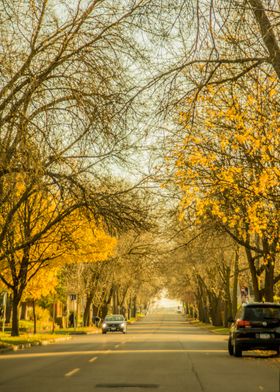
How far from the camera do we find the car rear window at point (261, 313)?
882 inches

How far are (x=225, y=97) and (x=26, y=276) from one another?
19833 mm

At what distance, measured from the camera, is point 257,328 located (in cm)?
2214

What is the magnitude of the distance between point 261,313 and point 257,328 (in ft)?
2.04

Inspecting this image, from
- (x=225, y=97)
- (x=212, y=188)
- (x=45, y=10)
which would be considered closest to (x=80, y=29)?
(x=45, y=10)

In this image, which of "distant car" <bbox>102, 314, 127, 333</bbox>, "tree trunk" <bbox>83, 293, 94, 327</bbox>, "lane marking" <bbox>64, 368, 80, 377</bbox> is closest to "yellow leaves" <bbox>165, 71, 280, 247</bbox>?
"lane marking" <bbox>64, 368, 80, 377</bbox>

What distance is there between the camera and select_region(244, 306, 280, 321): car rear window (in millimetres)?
22391

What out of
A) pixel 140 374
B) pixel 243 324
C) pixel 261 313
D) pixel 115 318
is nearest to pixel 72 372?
pixel 140 374

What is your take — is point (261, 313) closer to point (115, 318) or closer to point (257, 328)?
point (257, 328)

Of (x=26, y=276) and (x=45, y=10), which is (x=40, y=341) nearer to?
(x=26, y=276)

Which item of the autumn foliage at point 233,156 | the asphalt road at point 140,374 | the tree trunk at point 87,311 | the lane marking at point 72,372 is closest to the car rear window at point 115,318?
the tree trunk at point 87,311

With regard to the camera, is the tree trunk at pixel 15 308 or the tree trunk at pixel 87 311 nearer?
the tree trunk at pixel 15 308

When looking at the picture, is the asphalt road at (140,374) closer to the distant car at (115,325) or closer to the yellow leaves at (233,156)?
the yellow leaves at (233,156)

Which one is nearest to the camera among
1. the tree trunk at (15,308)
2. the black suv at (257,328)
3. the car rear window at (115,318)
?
the black suv at (257,328)

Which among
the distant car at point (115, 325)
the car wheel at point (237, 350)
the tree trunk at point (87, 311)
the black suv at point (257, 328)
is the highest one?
the tree trunk at point (87, 311)
